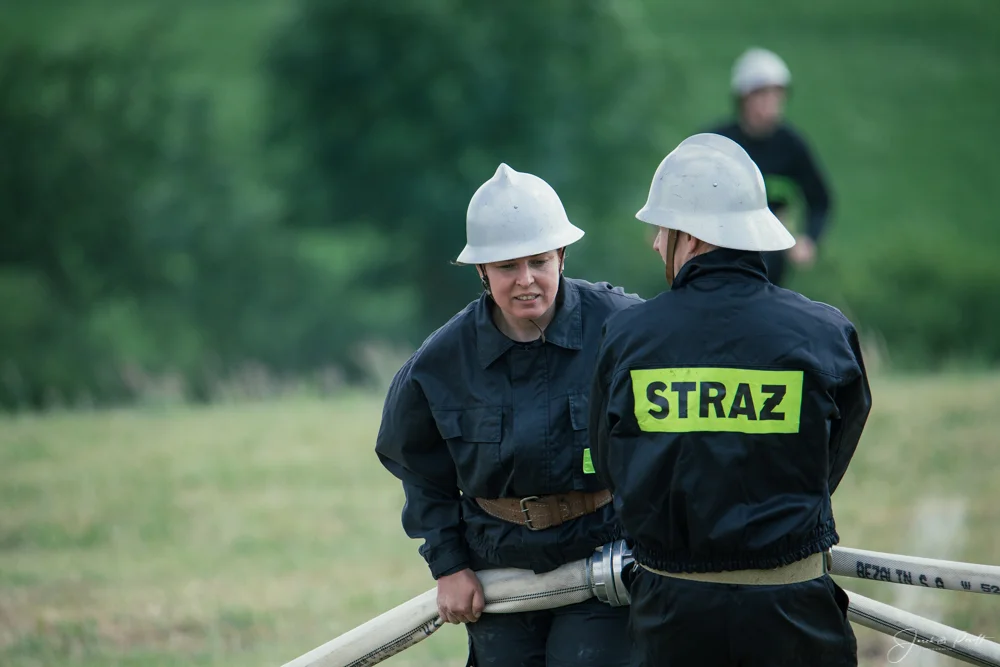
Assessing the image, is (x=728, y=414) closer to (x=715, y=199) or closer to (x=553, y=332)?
(x=715, y=199)

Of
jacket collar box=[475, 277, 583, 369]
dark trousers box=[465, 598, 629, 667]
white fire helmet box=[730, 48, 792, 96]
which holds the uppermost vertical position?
white fire helmet box=[730, 48, 792, 96]

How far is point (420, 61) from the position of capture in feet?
112

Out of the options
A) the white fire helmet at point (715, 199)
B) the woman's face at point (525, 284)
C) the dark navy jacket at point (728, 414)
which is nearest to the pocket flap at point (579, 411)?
the woman's face at point (525, 284)

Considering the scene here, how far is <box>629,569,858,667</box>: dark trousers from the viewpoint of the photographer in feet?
10.3

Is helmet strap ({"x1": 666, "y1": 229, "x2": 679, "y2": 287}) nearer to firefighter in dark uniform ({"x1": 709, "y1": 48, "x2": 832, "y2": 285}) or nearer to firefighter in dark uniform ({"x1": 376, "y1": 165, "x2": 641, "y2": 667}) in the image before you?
firefighter in dark uniform ({"x1": 376, "y1": 165, "x2": 641, "y2": 667})

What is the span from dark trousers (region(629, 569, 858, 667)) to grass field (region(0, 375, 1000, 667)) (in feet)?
9.32

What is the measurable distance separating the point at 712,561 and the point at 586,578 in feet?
2.32

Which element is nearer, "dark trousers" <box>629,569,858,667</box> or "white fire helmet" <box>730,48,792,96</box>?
"dark trousers" <box>629,569,858,667</box>

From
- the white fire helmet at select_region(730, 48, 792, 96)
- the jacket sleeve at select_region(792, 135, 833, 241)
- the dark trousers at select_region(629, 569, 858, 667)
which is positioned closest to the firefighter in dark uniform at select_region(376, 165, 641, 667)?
the dark trousers at select_region(629, 569, 858, 667)

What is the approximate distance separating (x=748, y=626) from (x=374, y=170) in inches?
1275

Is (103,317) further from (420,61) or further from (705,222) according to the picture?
(705,222)

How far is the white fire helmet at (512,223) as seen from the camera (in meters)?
3.82

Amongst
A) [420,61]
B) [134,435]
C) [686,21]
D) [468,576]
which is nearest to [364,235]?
[420,61]

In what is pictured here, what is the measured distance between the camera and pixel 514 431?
3.80m
